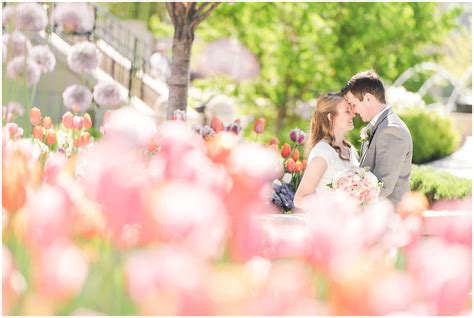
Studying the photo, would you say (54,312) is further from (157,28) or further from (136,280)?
(157,28)

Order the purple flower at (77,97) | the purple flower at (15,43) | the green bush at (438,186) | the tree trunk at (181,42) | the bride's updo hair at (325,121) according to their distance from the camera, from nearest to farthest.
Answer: the purple flower at (15,43) → the bride's updo hair at (325,121) → the purple flower at (77,97) → the green bush at (438,186) → the tree trunk at (181,42)

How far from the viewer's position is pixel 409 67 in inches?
826

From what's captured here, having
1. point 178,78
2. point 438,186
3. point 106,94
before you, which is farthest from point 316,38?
point 106,94

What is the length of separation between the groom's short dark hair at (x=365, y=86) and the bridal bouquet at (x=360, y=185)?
0.90m

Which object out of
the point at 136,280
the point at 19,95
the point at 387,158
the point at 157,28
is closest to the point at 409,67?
the point at 157,28

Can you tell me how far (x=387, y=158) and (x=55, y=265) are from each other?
3584mm

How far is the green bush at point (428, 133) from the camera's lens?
16.7 m

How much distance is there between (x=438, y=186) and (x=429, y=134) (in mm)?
8546

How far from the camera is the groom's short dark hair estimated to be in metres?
4.94

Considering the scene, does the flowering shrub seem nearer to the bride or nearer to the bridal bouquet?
the bridal bouquet

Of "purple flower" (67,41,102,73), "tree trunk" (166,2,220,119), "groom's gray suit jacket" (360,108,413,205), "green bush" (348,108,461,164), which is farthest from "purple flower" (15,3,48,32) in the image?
"green bush" (348,108,461,164)

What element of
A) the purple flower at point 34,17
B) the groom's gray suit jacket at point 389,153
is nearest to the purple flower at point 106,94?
the purple flower at point 34,17

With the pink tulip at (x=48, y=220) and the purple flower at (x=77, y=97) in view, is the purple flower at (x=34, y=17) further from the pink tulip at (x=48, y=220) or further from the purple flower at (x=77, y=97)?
the pink tulip at (x=48, y=220)

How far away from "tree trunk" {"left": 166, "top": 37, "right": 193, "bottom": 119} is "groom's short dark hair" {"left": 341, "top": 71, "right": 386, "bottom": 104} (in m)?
A: 4.70
